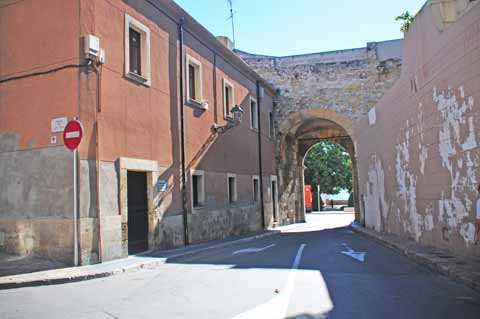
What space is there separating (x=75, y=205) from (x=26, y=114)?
8.98ft

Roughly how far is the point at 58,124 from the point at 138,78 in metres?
2.76

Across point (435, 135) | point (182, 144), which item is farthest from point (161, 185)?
point (435, 135)

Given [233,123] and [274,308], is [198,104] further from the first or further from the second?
[274,308]

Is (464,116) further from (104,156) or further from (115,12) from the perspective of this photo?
(115,12)

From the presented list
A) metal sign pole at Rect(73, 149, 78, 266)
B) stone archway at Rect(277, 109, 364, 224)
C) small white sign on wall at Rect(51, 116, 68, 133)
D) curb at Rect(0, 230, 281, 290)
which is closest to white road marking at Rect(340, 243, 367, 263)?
curb at Rect(0, 230, 281, 290)

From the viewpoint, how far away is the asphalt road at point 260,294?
17.2 feet

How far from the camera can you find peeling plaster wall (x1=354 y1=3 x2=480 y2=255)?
7.94 m

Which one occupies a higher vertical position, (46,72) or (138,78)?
(138,78)

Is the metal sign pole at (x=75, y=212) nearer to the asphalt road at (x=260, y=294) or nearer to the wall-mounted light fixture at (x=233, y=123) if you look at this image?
the asphalt road at (x=260, y=294)

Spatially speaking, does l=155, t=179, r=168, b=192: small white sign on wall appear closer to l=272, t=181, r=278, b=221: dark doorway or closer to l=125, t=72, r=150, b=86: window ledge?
l=125, t=72, r=150, b=86: window ledge

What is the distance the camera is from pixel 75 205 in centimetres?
905

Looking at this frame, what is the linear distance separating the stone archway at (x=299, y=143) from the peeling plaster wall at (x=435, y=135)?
9.33 metres

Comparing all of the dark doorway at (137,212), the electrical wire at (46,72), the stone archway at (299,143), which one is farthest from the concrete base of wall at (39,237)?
the stone archway at (299,143)

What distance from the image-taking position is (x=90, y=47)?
9.71 metres
